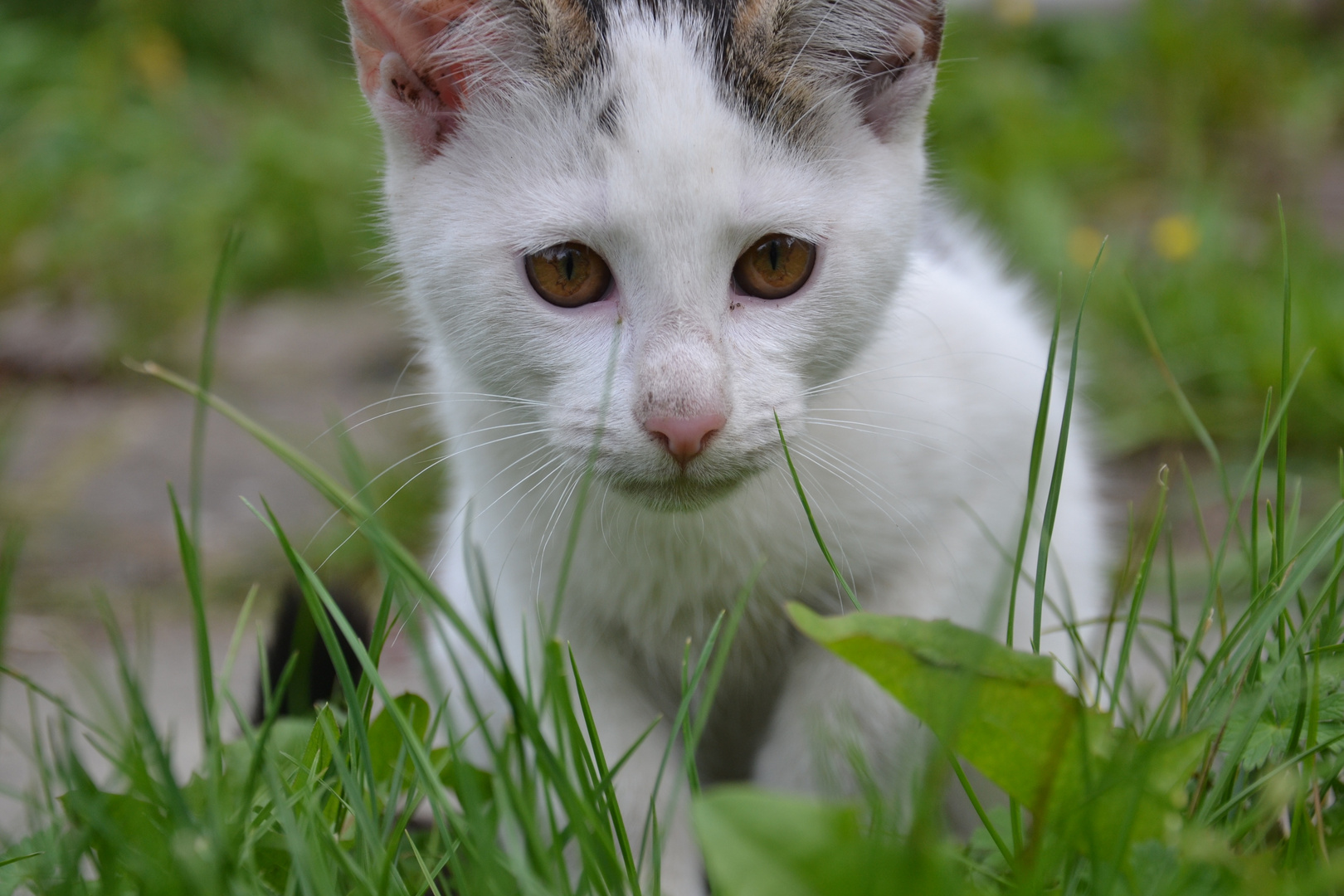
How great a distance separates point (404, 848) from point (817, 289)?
0.84 meters

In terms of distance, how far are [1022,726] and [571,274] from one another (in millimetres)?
701

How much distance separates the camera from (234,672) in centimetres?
214

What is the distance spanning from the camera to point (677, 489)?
1.24m

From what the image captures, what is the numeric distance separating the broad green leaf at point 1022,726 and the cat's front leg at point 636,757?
386mm

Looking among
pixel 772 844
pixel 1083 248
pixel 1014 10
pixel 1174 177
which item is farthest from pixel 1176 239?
pixel 772 844

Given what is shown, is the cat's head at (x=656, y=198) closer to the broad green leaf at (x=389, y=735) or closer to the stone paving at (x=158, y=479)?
the broad green leaf at (x=389, y=735)

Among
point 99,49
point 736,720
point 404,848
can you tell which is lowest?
point 404,848

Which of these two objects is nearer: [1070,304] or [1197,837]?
[1197,837]

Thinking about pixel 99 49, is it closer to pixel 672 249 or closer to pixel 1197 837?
pixel 672 249

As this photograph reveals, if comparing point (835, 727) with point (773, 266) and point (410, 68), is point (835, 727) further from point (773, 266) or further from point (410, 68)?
point (410, 68)

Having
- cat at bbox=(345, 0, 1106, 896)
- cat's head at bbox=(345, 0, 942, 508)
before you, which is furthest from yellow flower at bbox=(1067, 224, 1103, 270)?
cat's head at bbox=(345, 0, 942, 508)

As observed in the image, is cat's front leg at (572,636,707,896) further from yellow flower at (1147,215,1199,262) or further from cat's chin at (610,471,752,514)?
yellow flower at (1147,215,1199,262)

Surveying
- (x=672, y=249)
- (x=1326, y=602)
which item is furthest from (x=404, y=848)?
(x=1326, y=602)

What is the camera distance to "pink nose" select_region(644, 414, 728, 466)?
1.14m
